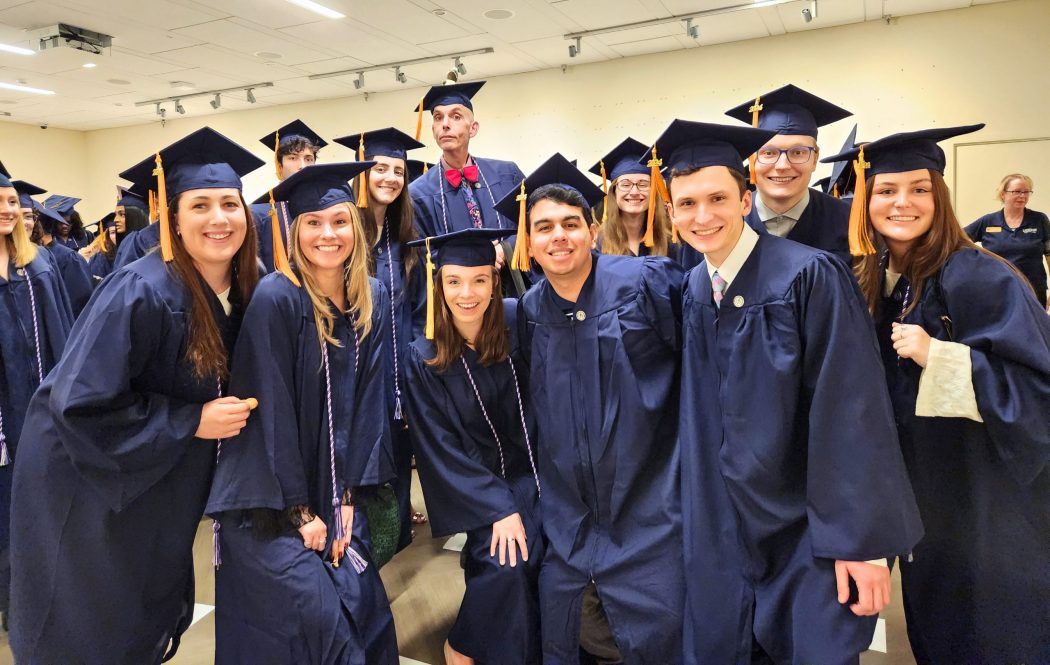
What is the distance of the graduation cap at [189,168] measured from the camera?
210 centimetres

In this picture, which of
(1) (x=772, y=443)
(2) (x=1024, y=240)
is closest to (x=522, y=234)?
(1) (x=772, y=443)

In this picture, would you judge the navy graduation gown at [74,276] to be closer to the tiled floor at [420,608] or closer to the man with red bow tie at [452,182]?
the tiled floor at [420,608]

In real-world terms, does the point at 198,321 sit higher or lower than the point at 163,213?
lower

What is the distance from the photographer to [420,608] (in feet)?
9.84

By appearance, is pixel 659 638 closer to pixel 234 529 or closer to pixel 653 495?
pixel 653 495

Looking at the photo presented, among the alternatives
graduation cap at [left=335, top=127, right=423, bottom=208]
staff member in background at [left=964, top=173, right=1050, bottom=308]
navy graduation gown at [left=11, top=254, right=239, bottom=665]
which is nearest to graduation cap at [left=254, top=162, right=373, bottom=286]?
navy graduation gown at [left=11, top=254, right=239, bottom=665]

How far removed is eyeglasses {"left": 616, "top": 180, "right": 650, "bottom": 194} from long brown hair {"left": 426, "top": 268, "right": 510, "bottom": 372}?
1351 mm

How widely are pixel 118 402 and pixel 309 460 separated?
24.6 inches

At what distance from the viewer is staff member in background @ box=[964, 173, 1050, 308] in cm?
667

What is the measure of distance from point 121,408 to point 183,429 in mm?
176

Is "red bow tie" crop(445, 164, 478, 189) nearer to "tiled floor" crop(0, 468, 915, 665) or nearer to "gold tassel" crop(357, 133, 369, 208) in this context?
"gold tassel" crop(357, 133, 369, 208)

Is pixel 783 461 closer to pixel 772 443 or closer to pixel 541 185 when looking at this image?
pixel 772 443

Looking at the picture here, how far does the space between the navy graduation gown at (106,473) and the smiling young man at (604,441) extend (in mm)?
1154

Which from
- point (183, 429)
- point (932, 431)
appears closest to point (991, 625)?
point (932, 431)
